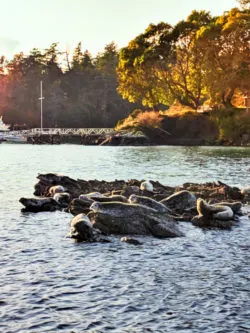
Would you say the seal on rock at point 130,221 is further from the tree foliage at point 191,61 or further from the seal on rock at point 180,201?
the tree foliage at point 191,61

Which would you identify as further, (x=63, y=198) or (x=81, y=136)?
(x=81, y=136)

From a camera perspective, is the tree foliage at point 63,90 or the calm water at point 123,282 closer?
the calm water at point 123,282

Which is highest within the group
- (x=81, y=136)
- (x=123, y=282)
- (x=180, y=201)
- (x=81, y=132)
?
(x=81, y=132)

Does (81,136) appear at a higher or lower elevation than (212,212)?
higher

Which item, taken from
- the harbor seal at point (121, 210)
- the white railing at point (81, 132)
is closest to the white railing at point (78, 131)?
the white railing at point (81, 132)

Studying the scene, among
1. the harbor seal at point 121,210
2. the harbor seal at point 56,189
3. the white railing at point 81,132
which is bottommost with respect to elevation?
the harbor seal at point 56,189

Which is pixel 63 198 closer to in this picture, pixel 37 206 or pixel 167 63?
pixel 37 206

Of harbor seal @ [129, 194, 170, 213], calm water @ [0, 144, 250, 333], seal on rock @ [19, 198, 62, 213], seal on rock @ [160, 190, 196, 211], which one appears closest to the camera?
calm water @ [0, 144, 250, 333]

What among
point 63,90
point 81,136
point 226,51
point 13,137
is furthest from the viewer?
point 63,90

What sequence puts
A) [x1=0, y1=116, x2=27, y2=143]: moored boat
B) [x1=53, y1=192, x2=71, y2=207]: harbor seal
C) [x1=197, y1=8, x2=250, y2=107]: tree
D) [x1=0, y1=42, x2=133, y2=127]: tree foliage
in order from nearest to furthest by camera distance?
[x1=53, y1=192, x2=71, y2=207]: harbor seal, [x1=197, y1=8, x2=250, y2=107]: tree, [x1=0, y1=116, x2=27, y2=143]: moored boat, [x1=0, y1=42, x2=133, y2=127]: tree foliage

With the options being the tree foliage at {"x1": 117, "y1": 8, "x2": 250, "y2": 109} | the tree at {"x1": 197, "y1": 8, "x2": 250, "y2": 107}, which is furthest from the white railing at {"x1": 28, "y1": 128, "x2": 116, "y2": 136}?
the tree at {"x1": 197, "y1": 8, "x2": 250, "y2": 107}

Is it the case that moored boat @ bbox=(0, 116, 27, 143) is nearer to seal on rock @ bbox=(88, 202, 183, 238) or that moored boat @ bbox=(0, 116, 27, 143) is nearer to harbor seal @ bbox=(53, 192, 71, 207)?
harbor seal @ bbox=(53, 192, 71, 207)

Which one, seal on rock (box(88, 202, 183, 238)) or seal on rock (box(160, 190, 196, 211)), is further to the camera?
seal on rock (box(160, 190, 196, 211))

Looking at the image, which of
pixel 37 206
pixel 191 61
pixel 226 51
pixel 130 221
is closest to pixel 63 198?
pixel 37 206
